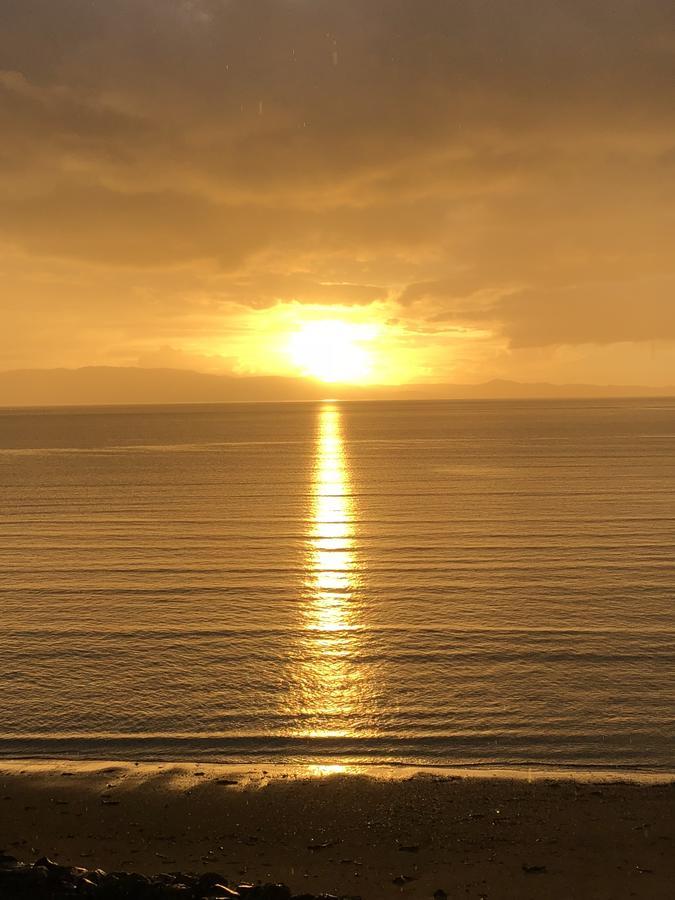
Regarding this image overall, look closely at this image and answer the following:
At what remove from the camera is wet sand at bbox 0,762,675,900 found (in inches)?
540

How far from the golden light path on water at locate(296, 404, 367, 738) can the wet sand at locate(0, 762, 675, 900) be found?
375cm

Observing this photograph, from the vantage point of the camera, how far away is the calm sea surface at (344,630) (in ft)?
67.5

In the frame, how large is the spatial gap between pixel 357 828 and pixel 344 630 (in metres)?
14.8

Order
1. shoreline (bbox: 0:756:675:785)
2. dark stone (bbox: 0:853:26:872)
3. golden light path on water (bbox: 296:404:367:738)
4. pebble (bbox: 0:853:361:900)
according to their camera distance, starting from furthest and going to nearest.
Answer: golden light path on water (bbox: 296:404:367:738) < shoreline (bbox: 0:756:675:785) < dark stone (bbox: 0:853:26:872) < pebble (bbox: 0:853:361:900)

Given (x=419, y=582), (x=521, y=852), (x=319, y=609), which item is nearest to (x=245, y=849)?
(x=521, y=852)

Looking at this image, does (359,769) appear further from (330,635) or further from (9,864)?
(330,635)

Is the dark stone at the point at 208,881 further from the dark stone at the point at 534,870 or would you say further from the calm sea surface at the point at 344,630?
the calm sea surface at the point at 344,630

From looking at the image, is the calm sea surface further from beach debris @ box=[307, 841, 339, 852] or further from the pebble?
the pebble

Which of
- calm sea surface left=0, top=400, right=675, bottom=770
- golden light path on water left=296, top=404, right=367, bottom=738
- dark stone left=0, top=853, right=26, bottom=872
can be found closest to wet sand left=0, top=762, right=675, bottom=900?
dark stone left=0, top=853, right=26, bottom=872

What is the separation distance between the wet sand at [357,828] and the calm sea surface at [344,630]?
5.60 feet

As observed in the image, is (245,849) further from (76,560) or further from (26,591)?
(76,560)

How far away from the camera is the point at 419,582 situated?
37500 mm

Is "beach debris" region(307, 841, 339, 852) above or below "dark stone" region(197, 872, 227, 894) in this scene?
below

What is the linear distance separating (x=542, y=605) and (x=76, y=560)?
25.2 metres
